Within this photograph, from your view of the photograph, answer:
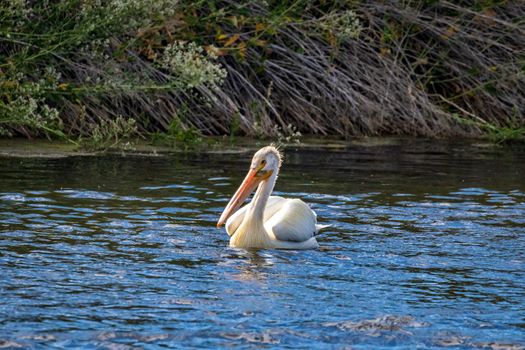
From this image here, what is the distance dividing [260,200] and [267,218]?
0.40 metres

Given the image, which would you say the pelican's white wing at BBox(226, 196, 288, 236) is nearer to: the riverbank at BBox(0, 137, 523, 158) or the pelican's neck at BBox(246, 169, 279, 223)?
the pelican's neck at BBox(246, 169, 279, 223)

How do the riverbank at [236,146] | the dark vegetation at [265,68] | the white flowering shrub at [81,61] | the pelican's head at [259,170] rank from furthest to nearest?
1. the riverbank at [236,146]
2. the dark vegetation at [265,68]
3. the white flowering shrub at [81,61]
4. the pelican's head at [259,170]

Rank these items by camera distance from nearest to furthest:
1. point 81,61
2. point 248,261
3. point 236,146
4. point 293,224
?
point 248,261 < point 293,224 < point 236,146 < point 81,61

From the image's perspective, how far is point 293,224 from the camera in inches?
367

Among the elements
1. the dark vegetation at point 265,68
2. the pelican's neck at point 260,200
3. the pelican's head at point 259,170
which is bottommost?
the pelican's neck at point 260,200

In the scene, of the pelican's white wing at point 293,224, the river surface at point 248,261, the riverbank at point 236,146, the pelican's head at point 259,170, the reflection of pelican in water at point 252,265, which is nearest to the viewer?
the river surface at point 248,261

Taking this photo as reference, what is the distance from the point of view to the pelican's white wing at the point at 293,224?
9281 mm

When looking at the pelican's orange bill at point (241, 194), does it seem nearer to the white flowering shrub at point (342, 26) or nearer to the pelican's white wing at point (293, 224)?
the pelican's white wing at point (293, 224)

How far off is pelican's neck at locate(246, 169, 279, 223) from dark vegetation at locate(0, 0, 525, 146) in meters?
3.22

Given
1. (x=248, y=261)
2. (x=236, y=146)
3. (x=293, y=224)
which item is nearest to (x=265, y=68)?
(x=236, y=146)

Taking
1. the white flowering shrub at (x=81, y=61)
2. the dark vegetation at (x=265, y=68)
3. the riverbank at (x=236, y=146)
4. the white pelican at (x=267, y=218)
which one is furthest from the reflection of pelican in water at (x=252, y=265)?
the dark vegetation at (x=265, y=68)

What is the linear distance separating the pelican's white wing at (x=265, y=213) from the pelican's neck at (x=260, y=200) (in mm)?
144

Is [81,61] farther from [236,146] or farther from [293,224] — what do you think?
[293,224]

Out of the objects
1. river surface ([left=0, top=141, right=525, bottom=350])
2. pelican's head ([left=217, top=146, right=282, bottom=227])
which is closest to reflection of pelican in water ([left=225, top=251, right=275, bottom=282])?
river surface ([left=0, top=141, right=525, bottom=350])
